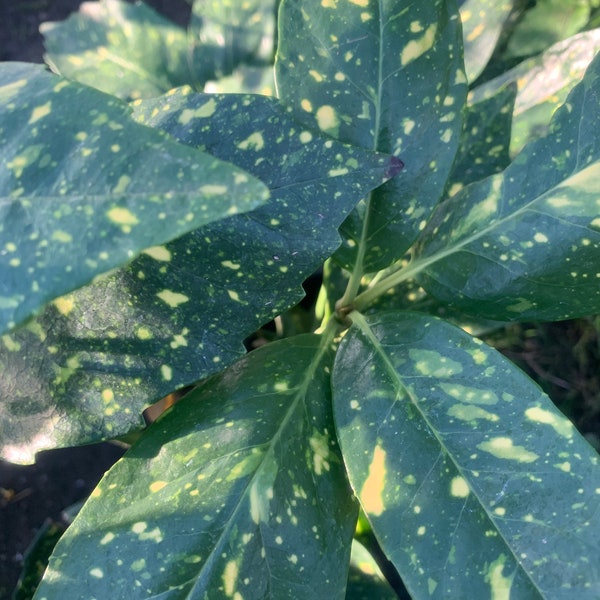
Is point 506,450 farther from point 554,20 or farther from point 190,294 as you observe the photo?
point 554,20

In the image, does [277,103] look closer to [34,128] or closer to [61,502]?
[34,128]

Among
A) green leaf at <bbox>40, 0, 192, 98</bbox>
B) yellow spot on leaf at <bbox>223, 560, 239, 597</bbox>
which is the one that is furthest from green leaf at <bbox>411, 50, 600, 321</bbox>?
green leaf at <bbox>40, 0, 192, 98</bbox>

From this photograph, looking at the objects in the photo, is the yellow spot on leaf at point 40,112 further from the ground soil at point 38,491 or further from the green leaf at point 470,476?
the ground soil at point 38,491

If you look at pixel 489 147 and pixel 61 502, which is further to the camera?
pixel 61 502

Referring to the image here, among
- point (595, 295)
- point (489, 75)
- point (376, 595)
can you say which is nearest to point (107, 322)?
point (595, 295)

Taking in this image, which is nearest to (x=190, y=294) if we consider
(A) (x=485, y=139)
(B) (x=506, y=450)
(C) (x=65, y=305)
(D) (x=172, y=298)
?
(D) (x=172, y=298)

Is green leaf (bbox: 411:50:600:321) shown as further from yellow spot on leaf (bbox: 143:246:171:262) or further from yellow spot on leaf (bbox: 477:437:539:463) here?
yellow spot on leaf (bbox: 143:246:171:262)
